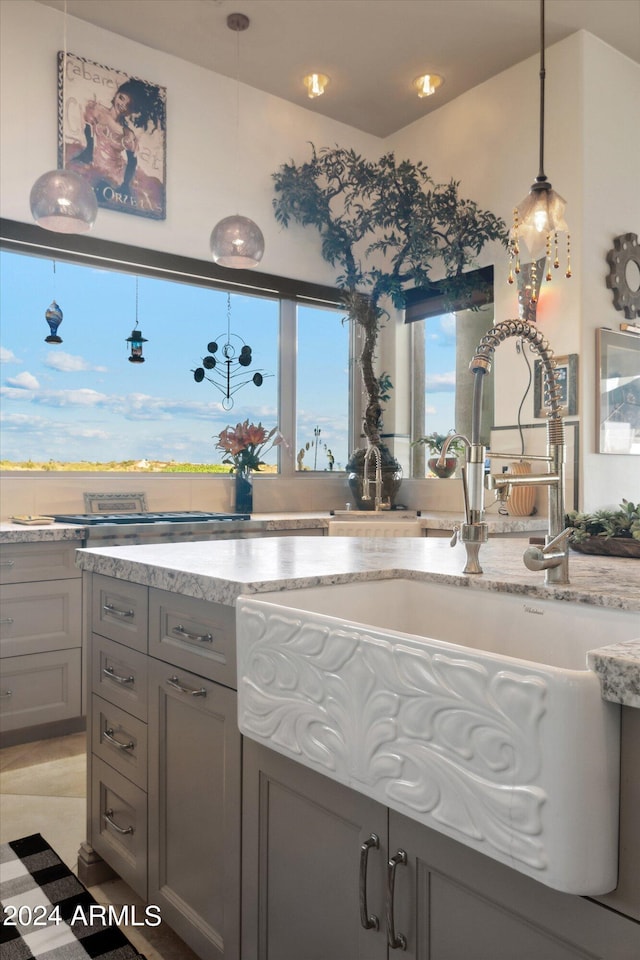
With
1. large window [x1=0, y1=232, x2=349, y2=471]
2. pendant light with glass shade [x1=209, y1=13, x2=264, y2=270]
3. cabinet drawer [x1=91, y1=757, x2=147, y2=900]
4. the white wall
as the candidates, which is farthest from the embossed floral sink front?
large window [x1=0, y1=232, x2=349, y2=471]

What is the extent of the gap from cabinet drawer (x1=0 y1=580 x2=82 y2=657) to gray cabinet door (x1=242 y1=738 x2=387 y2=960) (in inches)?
72.4

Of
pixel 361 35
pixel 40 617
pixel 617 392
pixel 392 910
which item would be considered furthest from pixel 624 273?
pixel 392 910

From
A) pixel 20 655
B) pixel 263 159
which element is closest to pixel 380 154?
pixel 263 159

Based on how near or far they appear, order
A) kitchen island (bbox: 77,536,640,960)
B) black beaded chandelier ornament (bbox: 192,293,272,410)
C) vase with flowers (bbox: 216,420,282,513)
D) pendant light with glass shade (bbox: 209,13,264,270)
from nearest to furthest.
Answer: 1. kitchen island (bbox: 77,536,640,960)
2. pendant light with glass shade (bbox: 209,13,264,270)
3. vase with flowers (bbox: 216,420,282,513)
4. black beaded chandelier ornament (bbox: 192,293,272,410)

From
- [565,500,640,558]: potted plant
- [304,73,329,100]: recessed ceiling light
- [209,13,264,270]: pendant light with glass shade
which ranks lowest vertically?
[565,500,640,558]: potted plant

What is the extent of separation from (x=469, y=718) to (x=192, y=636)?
774 millimetres

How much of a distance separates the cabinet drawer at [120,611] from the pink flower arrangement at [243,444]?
218 cm

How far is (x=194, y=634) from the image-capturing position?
4.82ft

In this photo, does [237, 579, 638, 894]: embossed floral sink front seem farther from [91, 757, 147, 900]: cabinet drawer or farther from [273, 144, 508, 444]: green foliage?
[273, 144, 508, 444]: green foliage

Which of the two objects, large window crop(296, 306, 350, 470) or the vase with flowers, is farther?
large window crop(296, 306, 350, 470)

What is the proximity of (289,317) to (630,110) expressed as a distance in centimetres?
218

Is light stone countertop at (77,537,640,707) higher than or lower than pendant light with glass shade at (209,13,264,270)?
lower

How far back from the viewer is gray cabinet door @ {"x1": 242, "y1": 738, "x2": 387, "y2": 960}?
42.2 inches

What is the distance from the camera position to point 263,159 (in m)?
4.25
